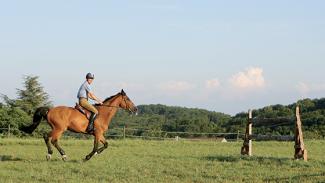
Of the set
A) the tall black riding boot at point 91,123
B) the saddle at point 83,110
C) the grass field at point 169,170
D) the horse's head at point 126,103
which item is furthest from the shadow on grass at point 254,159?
the saddle at point 83,110

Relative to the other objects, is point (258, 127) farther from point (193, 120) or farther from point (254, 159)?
point (254, 159)

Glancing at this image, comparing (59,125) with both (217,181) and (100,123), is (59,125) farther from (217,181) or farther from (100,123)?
(217,181)

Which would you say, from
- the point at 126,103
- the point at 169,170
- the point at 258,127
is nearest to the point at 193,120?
the point at 258,127

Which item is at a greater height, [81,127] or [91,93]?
[91,93]

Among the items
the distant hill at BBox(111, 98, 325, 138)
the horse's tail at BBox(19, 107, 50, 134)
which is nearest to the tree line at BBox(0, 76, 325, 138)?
the distant hill at BBox(111, 98, 325, 138)

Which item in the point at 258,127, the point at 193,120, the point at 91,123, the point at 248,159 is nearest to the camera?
the point at 248,159

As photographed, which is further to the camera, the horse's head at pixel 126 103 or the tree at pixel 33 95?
the tree at pixel 33 95

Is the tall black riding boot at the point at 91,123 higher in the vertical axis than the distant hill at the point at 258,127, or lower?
lower

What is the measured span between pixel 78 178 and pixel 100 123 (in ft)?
16.2

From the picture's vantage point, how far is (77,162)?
1678cm

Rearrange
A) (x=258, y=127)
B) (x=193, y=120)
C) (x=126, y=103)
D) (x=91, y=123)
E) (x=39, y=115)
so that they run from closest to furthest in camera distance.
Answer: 1. (x=91, y=123)
2. (x=39, y=115)
3. (x=126, y=103)
4. (x=258, y=127)
5. (x=193, y=120)

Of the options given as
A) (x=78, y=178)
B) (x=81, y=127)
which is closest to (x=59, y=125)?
(x=81, y=127)

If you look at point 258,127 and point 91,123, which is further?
point 258,127

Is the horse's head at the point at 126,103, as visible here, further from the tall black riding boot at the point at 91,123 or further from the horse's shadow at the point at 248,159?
→ the horse's shadow at the point at 248,159
